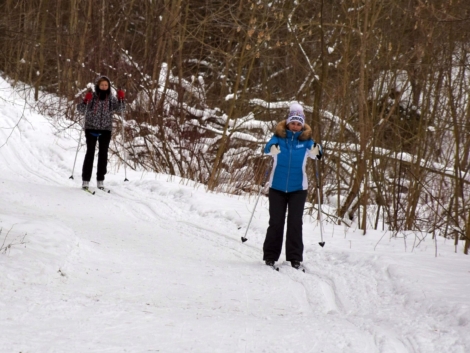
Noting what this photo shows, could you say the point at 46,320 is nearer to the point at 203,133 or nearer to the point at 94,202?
the point at 94,202

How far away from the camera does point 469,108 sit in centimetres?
811

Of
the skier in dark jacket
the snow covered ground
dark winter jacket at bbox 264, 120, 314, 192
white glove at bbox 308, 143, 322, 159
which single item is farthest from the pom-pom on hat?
the skier in dark jacket

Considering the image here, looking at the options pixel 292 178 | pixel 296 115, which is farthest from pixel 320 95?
pixel 292 178

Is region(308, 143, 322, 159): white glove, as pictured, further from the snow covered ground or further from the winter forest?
the winter forest

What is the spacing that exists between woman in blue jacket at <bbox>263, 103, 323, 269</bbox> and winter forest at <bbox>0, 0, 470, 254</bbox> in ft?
5.87

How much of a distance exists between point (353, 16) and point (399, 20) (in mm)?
928

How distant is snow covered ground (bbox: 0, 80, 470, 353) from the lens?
13.3ft

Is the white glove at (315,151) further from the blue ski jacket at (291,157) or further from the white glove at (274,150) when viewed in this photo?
the white glove at (274,150)

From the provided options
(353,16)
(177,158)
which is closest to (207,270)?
(353,16)

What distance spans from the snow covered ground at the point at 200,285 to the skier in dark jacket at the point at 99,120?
73 cm

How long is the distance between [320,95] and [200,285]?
18.1 ft

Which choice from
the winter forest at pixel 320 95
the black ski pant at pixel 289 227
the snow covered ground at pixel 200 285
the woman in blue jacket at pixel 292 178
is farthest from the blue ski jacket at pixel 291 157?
the winter forest at pixel 320 95

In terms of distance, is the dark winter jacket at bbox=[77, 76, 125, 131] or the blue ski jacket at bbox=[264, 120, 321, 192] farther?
the dark winter jacket at bbox=[77, 76, 125, 131]

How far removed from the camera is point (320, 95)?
10367 mm
